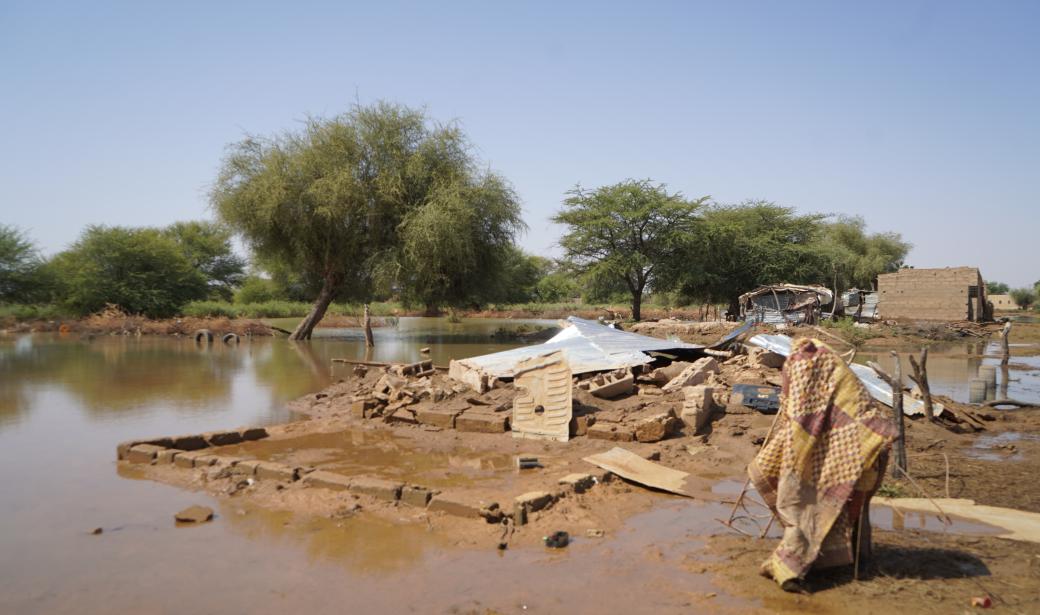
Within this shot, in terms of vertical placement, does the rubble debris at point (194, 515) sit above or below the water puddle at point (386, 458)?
above

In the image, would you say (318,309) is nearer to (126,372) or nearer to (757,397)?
(126,372)

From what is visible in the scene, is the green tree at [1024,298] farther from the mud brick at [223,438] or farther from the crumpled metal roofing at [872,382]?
the mud brick at [223,438]

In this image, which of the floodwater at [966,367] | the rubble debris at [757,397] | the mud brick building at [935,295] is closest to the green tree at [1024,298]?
the mud brick building at [935,295]

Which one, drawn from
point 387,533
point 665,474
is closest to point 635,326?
point 665,474

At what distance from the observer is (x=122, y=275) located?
39344 mm

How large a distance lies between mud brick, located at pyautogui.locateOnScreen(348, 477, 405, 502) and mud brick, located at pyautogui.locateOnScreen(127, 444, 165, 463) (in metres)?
3.15

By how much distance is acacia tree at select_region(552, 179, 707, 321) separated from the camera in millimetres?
34562

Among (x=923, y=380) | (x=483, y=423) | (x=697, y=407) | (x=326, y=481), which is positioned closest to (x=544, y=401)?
(x=483, y=423)

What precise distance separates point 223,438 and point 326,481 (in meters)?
3.25

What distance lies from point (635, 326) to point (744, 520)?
81.4ft

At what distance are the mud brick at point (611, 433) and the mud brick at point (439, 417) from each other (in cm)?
226

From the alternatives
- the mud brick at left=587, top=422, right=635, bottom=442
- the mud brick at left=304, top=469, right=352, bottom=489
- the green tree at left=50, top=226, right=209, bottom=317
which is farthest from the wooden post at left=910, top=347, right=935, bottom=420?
the green tree at left=50, top=226, right=209, bottom=317

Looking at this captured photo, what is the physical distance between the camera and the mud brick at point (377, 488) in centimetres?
674

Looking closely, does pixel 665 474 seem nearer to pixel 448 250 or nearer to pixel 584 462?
pixel 584 462
